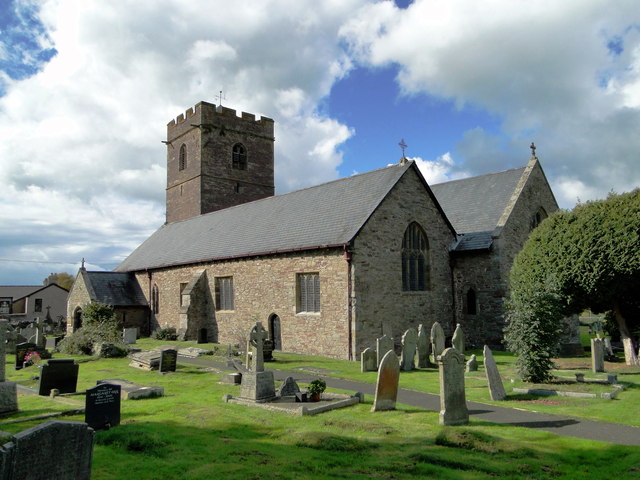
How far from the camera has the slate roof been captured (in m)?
34.6

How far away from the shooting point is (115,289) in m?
36.1

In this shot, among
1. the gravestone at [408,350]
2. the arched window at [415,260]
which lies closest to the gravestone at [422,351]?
the gravestone at [408,350]

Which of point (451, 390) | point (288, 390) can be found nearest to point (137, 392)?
point (288, 390)

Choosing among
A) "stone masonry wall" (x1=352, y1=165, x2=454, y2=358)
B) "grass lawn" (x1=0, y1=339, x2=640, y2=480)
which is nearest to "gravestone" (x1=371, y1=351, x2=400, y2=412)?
"grass lawn" (x1=0, y1=339, x2=640, y2=480)

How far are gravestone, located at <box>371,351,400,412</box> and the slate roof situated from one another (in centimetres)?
2759

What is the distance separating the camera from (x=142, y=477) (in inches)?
284

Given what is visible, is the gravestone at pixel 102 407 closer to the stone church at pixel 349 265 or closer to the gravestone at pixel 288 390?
the gravestone at pixel 288 390

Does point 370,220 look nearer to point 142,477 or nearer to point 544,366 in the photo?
point 544,366

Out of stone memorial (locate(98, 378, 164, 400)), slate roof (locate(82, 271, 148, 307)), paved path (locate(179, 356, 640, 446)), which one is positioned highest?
slate roof (locate(82, 271, 148, 307))

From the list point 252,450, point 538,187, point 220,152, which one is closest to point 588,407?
point 252,450

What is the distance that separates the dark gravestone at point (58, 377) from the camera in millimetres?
13664

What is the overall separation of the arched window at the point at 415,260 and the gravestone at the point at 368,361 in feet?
20.9

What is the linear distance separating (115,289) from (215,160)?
1398 centimetres

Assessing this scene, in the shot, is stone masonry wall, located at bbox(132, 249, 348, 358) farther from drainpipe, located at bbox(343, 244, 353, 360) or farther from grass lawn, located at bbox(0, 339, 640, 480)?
A: grass lawn, located at bbox(0, 339, 640, 480)
